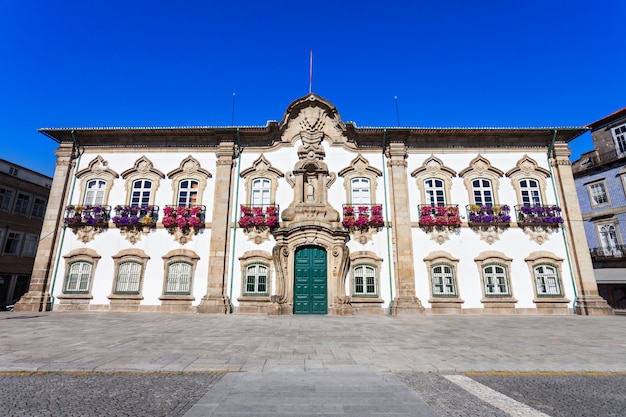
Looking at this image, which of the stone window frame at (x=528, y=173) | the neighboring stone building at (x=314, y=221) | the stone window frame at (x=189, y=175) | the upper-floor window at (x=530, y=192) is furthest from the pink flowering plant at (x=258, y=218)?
the upper-floor window at (x=530, y=192)

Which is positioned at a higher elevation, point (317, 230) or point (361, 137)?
point (361, 137)

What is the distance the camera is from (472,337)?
26.7 ft

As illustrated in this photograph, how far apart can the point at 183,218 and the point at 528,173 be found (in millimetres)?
17933

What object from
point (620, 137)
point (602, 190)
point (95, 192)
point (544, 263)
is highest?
point (620, 137)

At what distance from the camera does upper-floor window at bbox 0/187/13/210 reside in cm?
2259

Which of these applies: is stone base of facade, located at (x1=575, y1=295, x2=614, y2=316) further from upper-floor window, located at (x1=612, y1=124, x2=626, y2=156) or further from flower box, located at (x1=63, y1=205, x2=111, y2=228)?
flower box, located at (x1=63, y1=205, x2=111, y2=228)

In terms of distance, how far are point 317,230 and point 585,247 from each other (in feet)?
42.7

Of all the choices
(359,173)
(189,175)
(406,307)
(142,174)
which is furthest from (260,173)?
(406,307)

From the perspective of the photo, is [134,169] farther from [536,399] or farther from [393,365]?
[536,399]

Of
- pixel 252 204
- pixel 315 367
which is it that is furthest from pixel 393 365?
pixel 252 204

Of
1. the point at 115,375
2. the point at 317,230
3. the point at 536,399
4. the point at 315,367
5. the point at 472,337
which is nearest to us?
the point at 536,399

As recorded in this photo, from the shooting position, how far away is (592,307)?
13828mm

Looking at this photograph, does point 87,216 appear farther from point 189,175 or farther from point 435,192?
point 435,192

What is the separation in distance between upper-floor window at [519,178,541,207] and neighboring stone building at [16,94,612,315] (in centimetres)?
9
